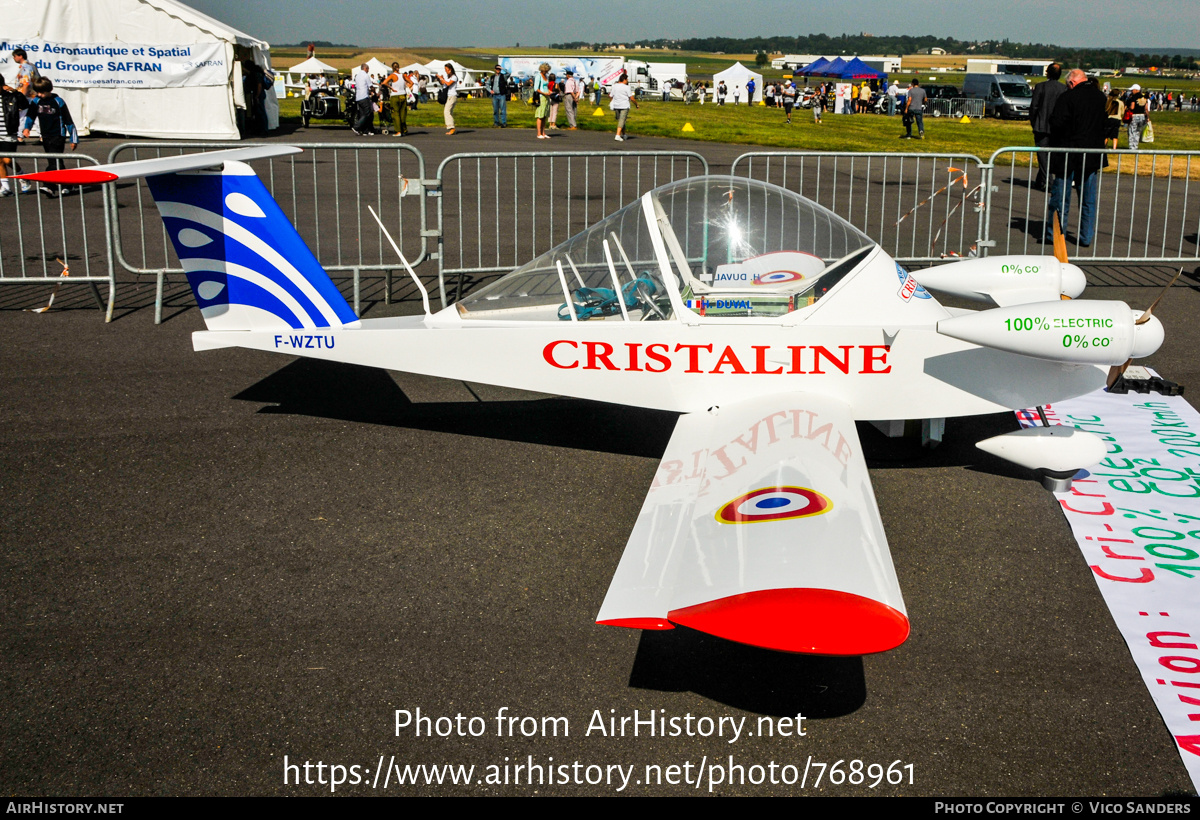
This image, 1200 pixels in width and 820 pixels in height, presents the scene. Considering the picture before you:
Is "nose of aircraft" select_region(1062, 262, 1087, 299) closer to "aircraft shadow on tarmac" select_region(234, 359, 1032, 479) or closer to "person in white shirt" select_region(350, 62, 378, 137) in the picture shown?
"aircraft shadow on tarmac" select_region(234, 359, 1032, 479)

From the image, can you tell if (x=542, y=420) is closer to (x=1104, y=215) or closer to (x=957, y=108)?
(x=1104, y=215)

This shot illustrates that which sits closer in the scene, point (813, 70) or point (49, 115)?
point (49, 115)

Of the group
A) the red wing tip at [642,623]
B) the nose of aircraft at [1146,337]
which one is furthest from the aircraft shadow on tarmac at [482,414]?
the red wing tip at [642,623]

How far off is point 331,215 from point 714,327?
10.4 meters

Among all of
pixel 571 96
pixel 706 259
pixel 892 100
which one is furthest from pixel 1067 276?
pixel 892 100

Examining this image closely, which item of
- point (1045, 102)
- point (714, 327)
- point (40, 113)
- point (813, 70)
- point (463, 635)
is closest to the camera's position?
point (463, 635)

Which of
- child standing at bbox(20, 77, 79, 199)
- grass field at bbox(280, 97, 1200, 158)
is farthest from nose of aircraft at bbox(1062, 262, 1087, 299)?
grass field at bbox(280, 97, 1200, 158)

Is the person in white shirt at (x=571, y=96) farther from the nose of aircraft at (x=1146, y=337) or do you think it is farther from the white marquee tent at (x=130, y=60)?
the nose of aircraft at (x=1146, y=337)

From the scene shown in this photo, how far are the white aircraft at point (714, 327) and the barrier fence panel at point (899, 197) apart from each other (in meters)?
3.90

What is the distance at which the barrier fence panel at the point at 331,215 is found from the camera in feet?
30.1

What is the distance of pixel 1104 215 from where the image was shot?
49.7 ft

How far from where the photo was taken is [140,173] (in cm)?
524

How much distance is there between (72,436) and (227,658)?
3.08 m

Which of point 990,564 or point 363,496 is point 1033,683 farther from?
point 363,496
